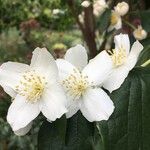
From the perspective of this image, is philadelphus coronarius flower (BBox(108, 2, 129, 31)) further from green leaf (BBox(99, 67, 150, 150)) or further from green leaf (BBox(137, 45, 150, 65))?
green leaf (BBox(99, 67, 150, 150))

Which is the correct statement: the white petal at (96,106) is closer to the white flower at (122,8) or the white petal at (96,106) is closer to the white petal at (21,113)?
the white petal at (21,113)

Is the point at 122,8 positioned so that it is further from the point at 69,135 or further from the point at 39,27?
the point at 39,27

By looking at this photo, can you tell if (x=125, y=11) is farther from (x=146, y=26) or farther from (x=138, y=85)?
(x=138, y=85)

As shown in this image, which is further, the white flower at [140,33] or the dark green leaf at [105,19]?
the dark green leaf at [105,19]

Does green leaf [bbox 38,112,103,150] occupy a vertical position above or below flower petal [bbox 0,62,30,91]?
below

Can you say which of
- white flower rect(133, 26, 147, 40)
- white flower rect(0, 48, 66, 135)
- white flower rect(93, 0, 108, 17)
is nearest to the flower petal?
white flower rect(0, 48, 66, 135)

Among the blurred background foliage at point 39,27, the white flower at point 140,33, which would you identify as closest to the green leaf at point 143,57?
the blurred background foliage at point 39,27

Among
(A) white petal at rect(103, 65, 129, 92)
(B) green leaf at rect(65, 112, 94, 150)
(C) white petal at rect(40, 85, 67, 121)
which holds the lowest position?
(B) green leaf at rect(65, 112, 94, 150)

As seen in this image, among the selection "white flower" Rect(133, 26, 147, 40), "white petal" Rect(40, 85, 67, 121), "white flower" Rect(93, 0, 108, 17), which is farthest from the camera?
"white flower" Rect(93, 0, 108, 17)

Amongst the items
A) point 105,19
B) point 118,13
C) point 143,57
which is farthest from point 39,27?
point 143,57

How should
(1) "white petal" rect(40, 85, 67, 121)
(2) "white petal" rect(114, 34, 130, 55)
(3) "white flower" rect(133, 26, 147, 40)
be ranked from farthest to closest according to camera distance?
(3) "white flower" rect(133, 26, 147, 40), (2) "white petal" rect(114, 34, 130, 55), (1) "white petal" rect(40, 85, 67, 121)
